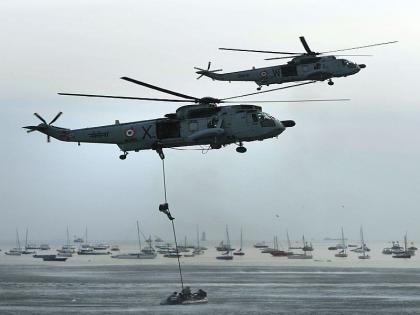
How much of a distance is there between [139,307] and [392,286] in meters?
59.1

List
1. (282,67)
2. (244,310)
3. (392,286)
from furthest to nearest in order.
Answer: (392,286), (244,310), (282,67)

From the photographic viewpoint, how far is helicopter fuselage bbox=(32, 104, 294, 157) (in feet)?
161

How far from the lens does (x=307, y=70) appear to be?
63438mm

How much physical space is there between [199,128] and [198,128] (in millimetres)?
75

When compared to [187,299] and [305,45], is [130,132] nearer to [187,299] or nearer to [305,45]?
[305,45]

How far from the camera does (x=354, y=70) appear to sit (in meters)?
64.1

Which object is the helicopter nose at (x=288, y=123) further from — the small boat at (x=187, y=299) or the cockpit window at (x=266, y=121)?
the small boat at (x=187, y=299)

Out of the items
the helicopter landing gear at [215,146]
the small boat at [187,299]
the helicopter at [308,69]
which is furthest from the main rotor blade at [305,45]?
the small boat at [187,299]

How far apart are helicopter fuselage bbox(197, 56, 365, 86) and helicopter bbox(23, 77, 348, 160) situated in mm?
14458

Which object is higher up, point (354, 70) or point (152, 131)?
point (354, 70)

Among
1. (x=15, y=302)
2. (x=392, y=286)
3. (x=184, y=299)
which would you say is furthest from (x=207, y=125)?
(x=392, y=286)

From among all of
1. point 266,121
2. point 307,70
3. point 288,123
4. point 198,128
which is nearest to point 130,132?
point 198,128

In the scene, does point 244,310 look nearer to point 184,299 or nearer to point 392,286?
point 184,299

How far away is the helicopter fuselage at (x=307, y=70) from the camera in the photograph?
63375 mm
